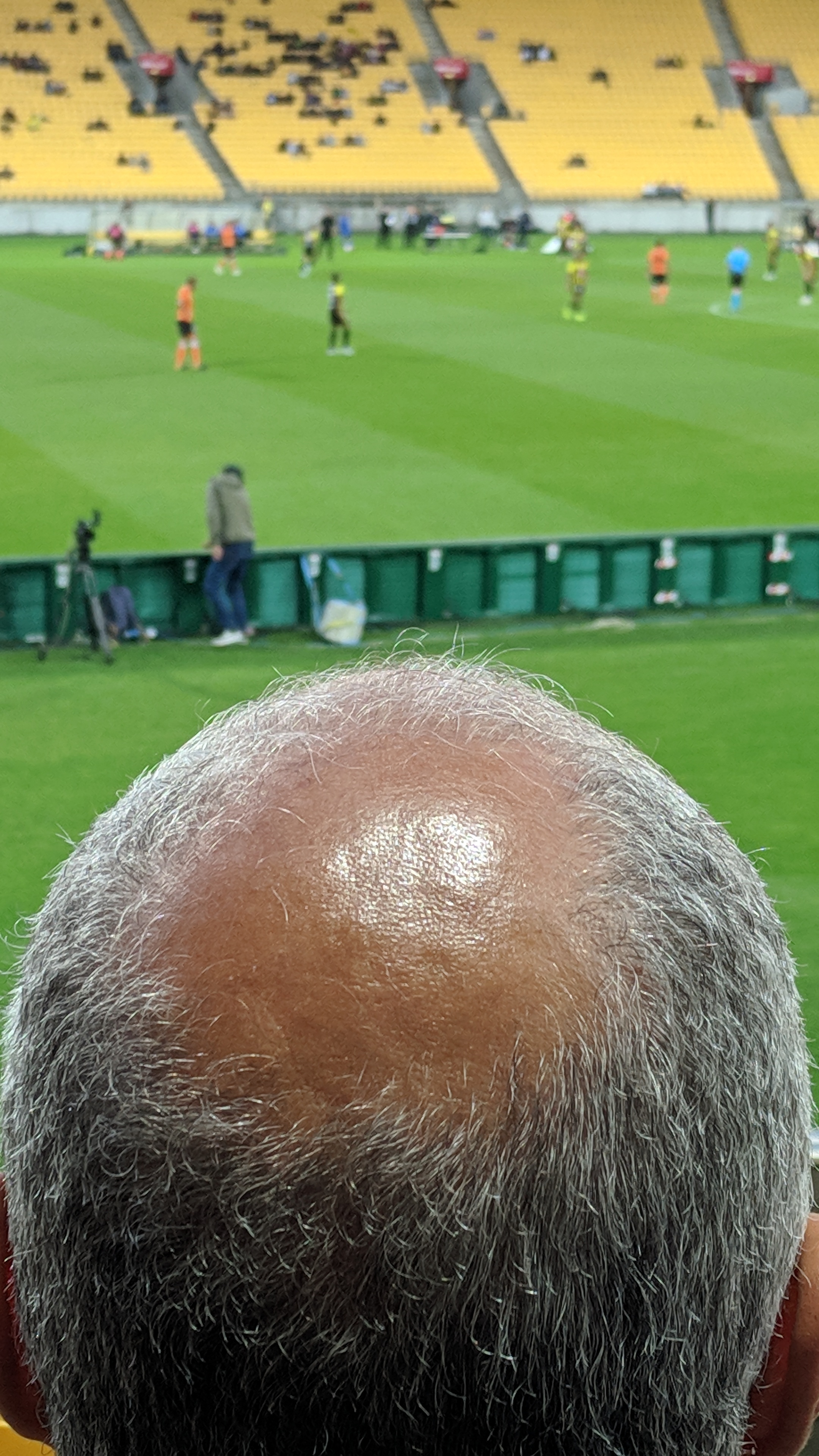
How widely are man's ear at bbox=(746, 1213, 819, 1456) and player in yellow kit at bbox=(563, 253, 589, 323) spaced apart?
39.2 meters

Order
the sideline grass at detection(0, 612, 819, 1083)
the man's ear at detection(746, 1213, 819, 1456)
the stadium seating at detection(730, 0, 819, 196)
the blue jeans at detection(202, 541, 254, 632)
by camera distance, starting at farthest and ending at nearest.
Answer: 1. the stadium seating at detection(730, 0, 819, 196)
2. the blue jeans at detection(202, 541, 254, 632)
3. the sideline grass at detection(0, 612, 819, 1083)
4. the man's ear at detection(746, 1213, 819, 1456)

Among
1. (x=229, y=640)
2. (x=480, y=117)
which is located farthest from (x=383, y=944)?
(x=480, y=117)

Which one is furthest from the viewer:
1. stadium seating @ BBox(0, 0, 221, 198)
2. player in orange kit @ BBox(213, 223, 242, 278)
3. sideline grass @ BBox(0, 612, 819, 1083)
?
stadium seating @ BBox(0, 0, 221, 198)

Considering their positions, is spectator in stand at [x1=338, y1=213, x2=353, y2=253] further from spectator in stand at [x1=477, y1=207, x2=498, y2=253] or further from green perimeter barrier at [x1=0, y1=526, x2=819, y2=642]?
green perimeter barrier at [x1=0, y1=526, x2=819, y2=642]

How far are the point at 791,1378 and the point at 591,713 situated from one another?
10.0m

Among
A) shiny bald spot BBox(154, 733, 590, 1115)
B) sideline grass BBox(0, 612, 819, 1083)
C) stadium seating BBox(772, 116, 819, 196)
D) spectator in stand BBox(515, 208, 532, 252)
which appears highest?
shiny bald spot BBox(154, 733, 590, 1115)

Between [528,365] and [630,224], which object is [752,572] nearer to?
[528,365]

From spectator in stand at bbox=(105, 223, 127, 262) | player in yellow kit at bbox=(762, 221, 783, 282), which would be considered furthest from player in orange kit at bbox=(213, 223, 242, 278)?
player in yellow kit at bbox=(762, 221, 783, 282)

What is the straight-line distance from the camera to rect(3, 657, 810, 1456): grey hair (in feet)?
3.82

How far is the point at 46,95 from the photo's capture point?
241 ft

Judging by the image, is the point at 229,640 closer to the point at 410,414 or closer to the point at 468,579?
the point at 468,579

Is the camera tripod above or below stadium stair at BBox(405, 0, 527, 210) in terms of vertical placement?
below

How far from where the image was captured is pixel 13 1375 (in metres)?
1.54

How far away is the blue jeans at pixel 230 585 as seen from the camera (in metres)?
16.7
